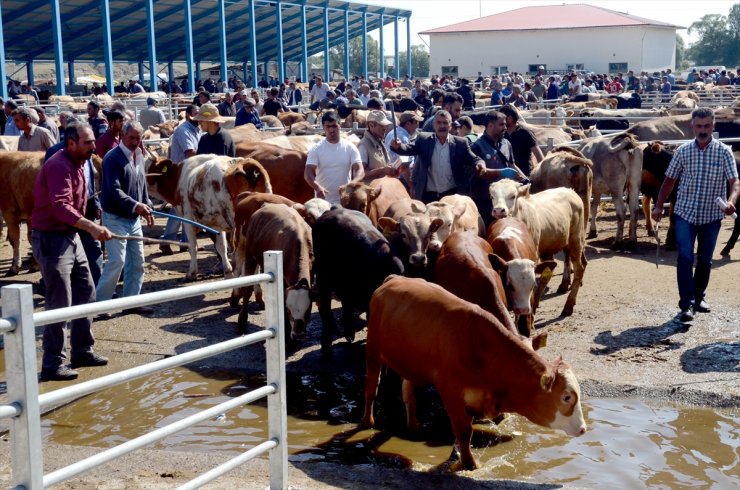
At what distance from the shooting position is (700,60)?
402ft

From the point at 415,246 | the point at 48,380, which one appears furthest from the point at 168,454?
the point at 415,246

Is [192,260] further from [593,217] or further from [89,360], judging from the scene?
[593,217]

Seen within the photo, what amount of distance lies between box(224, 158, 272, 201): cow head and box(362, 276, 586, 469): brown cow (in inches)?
193

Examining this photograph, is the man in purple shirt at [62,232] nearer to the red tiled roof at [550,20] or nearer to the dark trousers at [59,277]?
the dark trousers at [59,277]

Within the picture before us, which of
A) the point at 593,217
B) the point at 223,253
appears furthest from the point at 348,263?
the point at 593,217

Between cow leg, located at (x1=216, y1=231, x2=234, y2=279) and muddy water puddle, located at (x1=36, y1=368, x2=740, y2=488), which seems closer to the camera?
muddy water puddle, located at (x1=36, y1=368, x2=740, y2=488)

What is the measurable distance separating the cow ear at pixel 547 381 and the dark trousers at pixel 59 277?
367 cm

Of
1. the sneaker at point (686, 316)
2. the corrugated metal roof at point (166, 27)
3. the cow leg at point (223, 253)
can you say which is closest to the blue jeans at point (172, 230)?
the cow leg at point (223, 253)

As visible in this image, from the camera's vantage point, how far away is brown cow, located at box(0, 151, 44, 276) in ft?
37.8

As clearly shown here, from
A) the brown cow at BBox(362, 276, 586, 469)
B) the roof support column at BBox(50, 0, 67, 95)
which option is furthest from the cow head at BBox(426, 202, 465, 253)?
the roof support column at BBox(50, 0, 67, 95)

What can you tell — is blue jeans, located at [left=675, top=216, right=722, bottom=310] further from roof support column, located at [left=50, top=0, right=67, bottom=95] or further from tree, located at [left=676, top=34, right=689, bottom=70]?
tree, located at [left=676, top=34, right=689, bottom=70]

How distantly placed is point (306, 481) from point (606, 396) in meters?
2.84

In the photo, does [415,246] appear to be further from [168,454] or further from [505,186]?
[168,454]

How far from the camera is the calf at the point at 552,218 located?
9.26 meters
